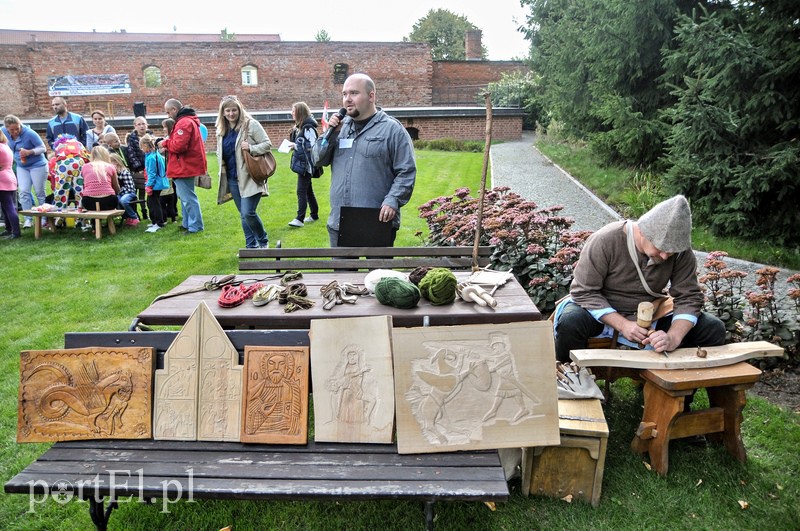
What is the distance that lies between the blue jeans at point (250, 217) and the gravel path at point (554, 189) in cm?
444

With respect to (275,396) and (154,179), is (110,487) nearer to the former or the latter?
(275,396)

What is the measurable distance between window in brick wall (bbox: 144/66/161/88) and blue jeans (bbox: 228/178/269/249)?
23208 millimetres

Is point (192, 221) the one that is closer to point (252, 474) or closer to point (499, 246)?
point (499, 246)

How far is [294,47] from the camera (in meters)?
27.6

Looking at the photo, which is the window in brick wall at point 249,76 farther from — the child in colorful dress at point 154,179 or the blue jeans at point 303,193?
the blue jeans at point 303,193

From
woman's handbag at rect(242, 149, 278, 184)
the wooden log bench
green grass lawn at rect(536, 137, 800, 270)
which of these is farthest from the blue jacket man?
green grass lawn at rect(536, 137, 800, 270)

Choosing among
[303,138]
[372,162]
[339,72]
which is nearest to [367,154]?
[372,162]

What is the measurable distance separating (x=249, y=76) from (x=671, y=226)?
1085 inches

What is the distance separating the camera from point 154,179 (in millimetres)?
8453

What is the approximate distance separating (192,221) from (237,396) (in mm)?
6435

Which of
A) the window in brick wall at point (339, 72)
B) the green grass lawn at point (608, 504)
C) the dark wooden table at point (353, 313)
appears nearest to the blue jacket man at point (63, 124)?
the green grass lawn at point (608, 504)

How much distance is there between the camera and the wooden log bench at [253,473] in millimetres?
2221

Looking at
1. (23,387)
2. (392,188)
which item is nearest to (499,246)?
(392,188)

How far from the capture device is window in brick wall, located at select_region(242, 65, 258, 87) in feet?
89.2
